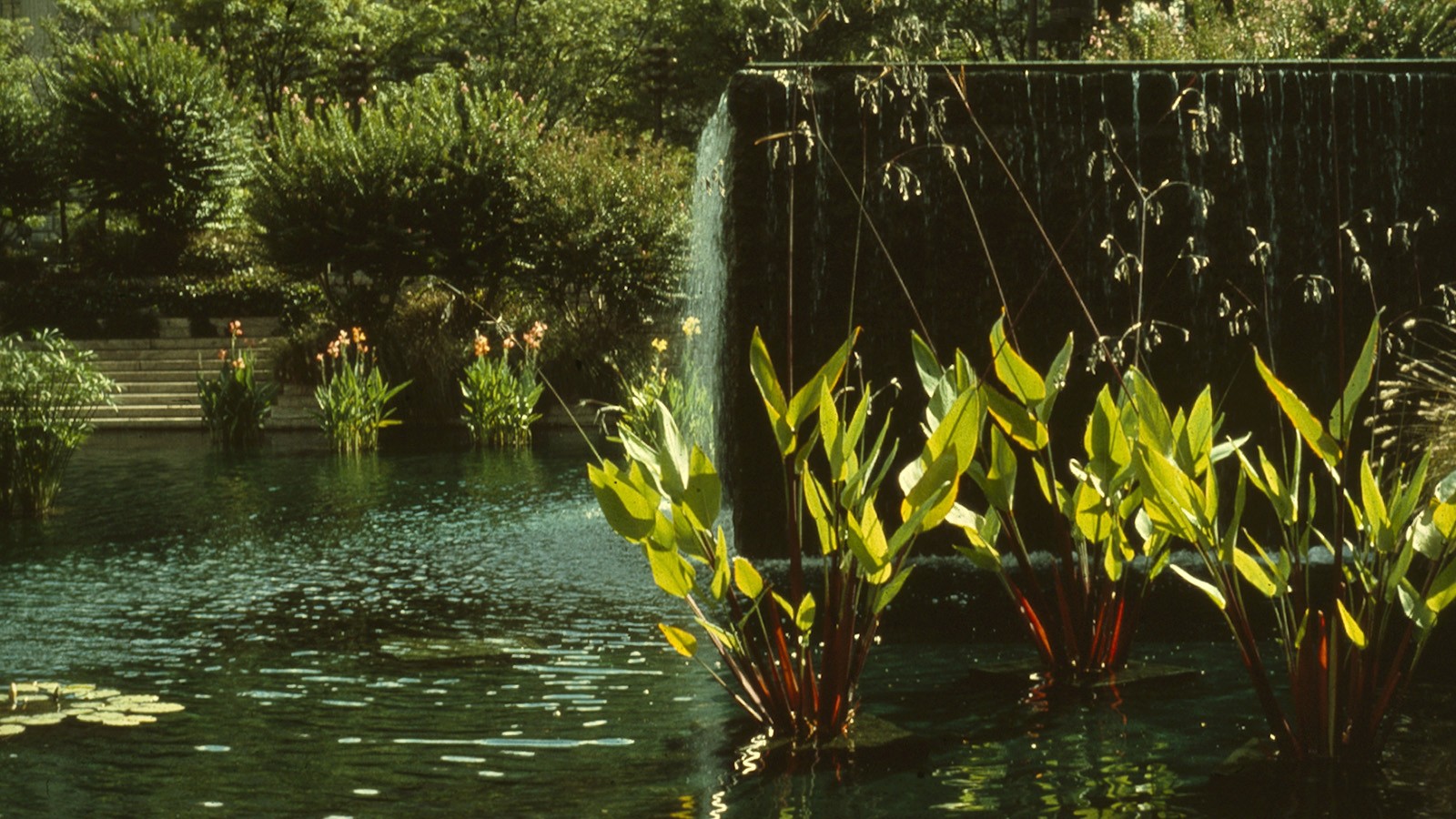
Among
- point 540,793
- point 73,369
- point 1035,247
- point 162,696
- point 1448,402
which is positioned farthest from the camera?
point 73,369

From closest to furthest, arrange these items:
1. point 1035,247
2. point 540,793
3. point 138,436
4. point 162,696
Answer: point 540,793 < point 162,696 < point 1035,247 < point 138,436

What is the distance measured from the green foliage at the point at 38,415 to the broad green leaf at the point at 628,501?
7406 mm

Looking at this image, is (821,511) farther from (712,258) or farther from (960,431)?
(712,258)

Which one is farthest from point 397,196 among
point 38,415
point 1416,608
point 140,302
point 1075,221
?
point 1416,608

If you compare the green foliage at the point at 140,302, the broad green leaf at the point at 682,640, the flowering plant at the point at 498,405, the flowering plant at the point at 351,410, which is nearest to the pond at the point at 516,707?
the broad green leaf at the point at 682,640

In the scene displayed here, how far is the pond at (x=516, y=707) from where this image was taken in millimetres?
4203

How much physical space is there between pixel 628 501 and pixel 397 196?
63.6 ft

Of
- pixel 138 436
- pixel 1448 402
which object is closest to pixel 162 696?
pixel 1448 402

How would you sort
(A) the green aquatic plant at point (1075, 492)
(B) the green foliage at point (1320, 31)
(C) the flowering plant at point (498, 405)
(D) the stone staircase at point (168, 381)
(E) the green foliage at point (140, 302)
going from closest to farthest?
(A) the green aquatic plant at point (1075, 492) → (C) the flowering plant at point (498, 405) → (B) the green foliage at point (1320, 31) → (D) the stone staircase at point (168, 381) → (E) the green foliage at point (140, 302)

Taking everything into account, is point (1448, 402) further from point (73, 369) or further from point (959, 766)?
point (73, 369)

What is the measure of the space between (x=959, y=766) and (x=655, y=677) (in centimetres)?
155

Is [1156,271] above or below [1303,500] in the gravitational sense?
above

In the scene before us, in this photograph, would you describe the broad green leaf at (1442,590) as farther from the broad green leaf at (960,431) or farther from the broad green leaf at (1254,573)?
the broad green leaf at (960,431)

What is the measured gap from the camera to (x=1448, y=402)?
7.48 metres
